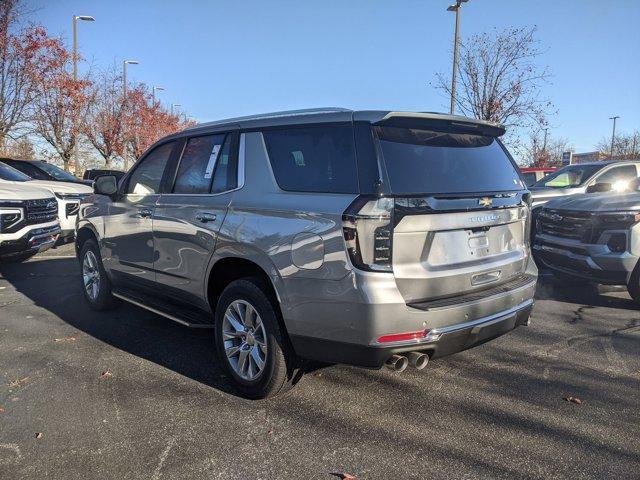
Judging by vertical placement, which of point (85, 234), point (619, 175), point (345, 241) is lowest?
point (85, 234)

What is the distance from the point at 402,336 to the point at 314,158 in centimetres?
122

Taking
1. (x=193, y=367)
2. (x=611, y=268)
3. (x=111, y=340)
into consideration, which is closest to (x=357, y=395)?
(x=193, y=367)

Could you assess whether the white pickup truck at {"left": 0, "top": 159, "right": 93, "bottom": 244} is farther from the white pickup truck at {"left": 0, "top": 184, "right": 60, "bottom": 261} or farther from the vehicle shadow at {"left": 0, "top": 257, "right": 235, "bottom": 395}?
the vehicle shadow at {"left": 0, "top": 257, "right": 235, "bottom": 395}

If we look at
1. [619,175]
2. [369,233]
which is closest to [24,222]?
[369,233]

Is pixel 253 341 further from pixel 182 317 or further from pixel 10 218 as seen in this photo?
pixel 10 218

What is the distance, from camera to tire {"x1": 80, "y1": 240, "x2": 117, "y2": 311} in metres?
5.45

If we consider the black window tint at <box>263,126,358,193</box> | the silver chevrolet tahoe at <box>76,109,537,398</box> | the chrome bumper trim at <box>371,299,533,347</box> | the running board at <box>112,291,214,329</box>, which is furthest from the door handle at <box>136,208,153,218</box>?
the chrome bumper trim at <box>371,299,533,347</box>

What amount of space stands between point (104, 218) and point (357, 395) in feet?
10.8

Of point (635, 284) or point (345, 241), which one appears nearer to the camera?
point (345, 241)

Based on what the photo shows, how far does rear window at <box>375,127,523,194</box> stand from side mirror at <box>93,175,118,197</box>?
3138 millimetres

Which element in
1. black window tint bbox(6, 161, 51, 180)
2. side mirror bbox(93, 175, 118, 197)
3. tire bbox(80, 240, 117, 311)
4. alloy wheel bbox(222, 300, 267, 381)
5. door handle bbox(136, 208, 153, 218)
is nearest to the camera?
alloy wheel bbox(222, 300, 267, 381)

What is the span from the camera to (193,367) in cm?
406

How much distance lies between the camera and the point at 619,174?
9.32 meters

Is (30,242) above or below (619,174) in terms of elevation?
below
